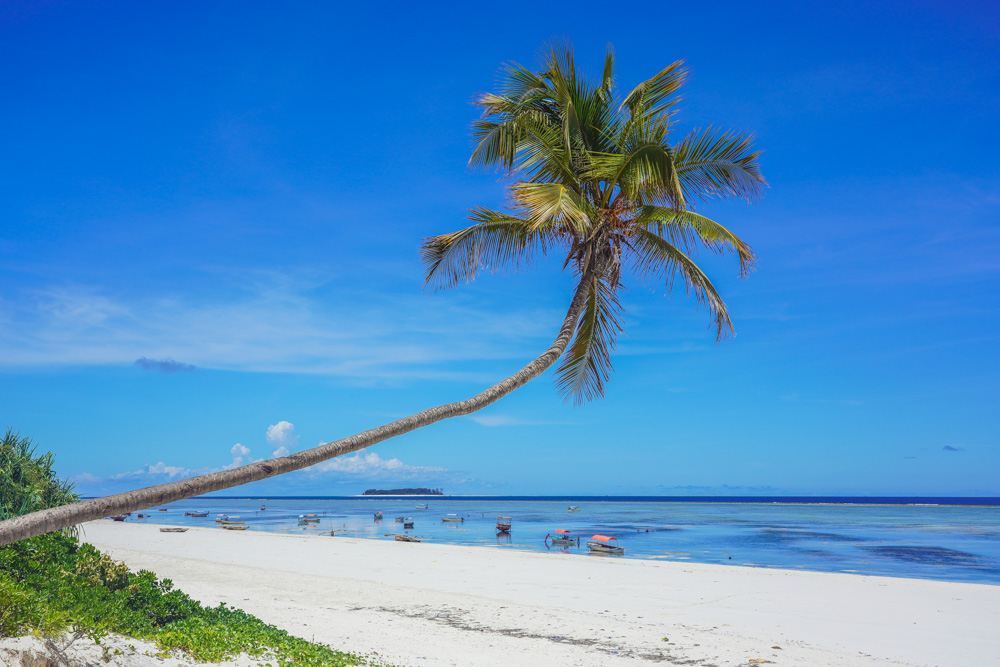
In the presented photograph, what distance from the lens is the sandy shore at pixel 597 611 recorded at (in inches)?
323

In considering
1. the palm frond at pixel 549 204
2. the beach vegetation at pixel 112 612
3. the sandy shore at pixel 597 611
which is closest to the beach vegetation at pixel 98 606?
the beach vegetation at pixel 112 612

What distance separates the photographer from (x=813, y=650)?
8.66m

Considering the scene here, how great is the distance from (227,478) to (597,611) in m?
9.51

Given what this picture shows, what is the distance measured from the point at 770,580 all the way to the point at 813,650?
919cm

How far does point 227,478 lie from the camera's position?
133 inches

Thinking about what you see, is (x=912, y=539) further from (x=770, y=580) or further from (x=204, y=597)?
(x=204, y=597)

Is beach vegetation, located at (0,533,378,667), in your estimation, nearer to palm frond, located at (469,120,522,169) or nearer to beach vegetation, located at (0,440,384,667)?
beach vegetation, located at (0,440,384,667)

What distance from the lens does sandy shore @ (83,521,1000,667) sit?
820 centimetres

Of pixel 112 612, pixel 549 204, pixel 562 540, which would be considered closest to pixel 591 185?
pixel 549 204

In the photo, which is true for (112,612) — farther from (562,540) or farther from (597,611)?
(562,540)

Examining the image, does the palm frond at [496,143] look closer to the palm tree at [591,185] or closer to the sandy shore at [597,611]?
the palm tree at [591,185]

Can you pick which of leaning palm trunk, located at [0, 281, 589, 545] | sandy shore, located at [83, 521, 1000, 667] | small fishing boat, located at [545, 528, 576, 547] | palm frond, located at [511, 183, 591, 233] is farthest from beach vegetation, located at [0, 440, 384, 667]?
small fishing boat, located at [545, 528, 576, 547]

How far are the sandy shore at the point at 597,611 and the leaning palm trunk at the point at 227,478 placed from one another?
391 cm

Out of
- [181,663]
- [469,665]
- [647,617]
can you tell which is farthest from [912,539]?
[181,663]
